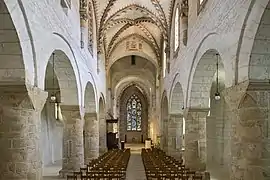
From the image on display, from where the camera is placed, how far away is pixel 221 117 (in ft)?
72.1

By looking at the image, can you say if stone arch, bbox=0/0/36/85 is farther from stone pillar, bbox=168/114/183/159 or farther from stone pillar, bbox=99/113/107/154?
stone pillar, bbox=99/113/107/154

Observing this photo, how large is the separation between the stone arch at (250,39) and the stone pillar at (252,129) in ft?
1.10

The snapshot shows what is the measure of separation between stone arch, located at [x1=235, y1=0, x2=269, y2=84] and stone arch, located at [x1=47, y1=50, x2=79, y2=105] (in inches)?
277

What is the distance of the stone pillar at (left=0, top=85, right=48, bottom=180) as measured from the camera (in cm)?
835

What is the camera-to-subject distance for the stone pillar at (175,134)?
23297 millimetres

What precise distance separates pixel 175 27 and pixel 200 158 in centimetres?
826

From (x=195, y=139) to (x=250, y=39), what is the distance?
8.88 meters

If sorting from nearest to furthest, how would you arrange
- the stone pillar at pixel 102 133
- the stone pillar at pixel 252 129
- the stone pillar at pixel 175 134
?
the stone pillar at pixel 252 129 → the stone pillar at pixel 175 134 → the stone pillar at pixel 102 133

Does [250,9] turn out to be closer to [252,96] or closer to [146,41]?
[252,96]

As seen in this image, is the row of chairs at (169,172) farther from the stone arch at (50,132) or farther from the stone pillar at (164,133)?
A: the stone arch at (50,132)

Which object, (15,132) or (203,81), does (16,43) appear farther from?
(203,81)

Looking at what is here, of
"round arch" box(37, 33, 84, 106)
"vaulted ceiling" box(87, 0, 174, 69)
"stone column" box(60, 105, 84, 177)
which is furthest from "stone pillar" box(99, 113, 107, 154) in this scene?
"round arch" box(37, 33, 84, 106)

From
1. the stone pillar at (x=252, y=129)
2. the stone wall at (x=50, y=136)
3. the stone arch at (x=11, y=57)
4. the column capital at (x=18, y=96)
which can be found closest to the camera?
the stone arch at (x=11, y=57)

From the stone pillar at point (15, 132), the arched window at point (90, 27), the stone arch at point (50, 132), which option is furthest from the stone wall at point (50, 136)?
the stone pillar at point (15, 132)
